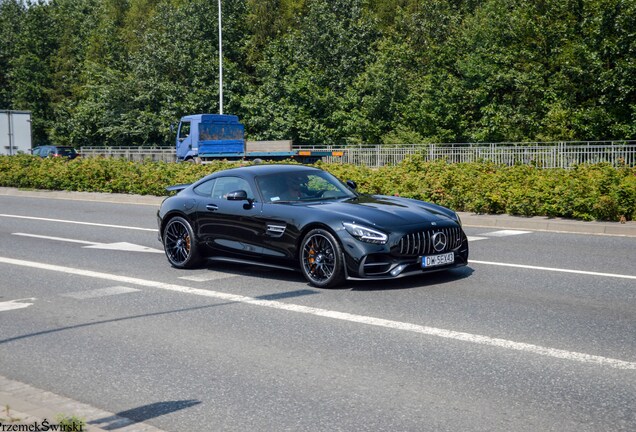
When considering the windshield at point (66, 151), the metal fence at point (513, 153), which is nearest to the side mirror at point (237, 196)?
the metal fence at point (513, 153)

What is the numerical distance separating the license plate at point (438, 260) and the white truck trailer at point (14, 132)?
32953 mm

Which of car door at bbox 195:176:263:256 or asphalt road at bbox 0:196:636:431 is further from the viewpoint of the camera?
car door at bbox 195:176:263:256

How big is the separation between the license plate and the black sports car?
0.04 feet

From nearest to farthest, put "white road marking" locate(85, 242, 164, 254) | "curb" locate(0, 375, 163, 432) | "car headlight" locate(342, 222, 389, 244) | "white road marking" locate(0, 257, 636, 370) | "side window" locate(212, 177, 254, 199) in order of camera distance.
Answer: "curb" locate(0, 375, 163, 432) → "white road marking" locate(0, 257, 636, 370) → "car headlight" locate(342, 222, 389, 244) → "side window" locate(212, 177, 254, 199) → "white road marking" locate(85, 242, 164, 254)

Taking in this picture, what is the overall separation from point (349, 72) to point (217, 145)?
17.2 metres

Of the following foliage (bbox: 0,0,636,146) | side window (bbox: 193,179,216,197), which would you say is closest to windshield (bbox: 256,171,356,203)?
side window (bbox: 193,179,216,197)

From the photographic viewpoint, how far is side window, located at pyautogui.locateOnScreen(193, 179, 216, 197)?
10.7 m

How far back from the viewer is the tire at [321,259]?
8.82 meters

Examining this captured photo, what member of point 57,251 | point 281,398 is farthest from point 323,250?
point 57,251

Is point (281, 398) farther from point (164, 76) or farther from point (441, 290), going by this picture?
point (164, 76)

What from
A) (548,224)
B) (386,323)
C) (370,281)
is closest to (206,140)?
(548,224)

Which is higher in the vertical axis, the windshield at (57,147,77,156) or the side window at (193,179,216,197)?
the windshield at (57,147,77,156)

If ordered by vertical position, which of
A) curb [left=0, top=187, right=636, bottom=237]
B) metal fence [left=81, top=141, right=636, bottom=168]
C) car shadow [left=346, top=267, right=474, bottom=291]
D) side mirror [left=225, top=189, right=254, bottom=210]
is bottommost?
car shadow [left=346, top=267, right=474, bottom=291]

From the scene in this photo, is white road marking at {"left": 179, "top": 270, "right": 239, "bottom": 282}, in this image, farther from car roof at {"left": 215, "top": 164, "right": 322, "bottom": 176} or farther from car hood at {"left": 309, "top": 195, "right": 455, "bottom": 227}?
car hood at {"left": 309, "top": 195, "right": 455, "bottom": 227}
